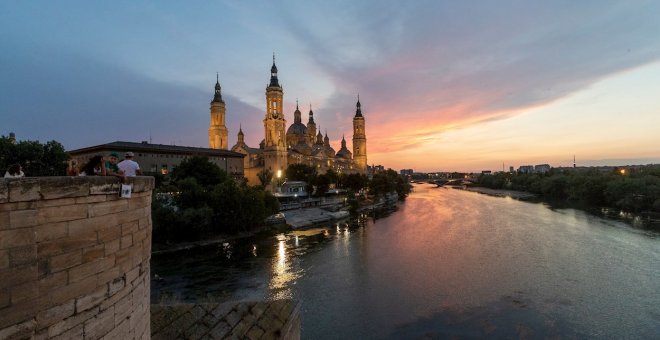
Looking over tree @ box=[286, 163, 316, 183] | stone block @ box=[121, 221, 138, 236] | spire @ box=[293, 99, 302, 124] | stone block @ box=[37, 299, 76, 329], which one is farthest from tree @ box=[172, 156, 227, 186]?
spire @ box=[293, 99, 302, 124]

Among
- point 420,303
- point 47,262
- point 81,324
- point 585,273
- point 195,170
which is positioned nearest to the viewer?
point 47,262

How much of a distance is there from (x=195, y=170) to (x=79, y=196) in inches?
1880

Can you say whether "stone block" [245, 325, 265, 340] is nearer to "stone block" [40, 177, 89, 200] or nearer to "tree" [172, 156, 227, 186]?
"stone block" [40, 177, 89, 200]

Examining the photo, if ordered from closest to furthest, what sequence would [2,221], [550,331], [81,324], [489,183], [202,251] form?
[2,221] → [81,324] → [550,331] → [202,251] → [489,183]

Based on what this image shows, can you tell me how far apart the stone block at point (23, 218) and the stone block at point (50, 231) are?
11 centimetres

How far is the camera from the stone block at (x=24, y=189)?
183 inches

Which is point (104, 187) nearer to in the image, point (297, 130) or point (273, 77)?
point (273, 77)

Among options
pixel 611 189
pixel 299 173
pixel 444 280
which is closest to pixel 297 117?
pixel 299 173

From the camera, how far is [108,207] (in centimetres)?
612

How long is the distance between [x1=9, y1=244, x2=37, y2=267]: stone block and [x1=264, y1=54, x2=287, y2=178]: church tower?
8881 centimetres

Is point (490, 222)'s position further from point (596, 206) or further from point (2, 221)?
point (2, 221)

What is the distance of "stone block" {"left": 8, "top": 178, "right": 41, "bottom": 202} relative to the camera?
15.2 ft

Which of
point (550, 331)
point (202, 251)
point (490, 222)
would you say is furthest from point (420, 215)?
point (550, 331)

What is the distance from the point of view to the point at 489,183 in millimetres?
163375
